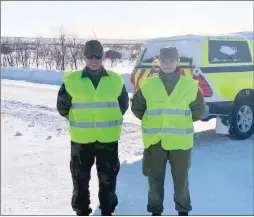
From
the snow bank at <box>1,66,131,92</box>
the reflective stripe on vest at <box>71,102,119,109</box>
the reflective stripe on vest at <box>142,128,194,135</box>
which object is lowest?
the snow bank at <box>1,66,131,92</box>

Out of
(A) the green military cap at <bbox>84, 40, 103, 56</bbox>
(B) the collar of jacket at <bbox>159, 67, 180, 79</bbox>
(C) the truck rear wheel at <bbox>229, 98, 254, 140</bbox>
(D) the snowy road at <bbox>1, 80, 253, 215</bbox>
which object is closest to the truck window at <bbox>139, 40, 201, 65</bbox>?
(C) the truck rear wheel at <bbox>229, 98, 254, 140</bbox>

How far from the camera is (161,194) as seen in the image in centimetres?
410

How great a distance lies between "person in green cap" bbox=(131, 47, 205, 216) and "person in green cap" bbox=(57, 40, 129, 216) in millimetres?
283

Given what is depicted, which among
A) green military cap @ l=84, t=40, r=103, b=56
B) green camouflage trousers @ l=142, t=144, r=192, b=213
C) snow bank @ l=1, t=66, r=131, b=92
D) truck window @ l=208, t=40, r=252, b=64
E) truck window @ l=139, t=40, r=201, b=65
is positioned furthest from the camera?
snow bank @ l=1, t=66, r=131, b=92

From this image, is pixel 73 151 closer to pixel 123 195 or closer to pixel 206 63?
pixel 123 195

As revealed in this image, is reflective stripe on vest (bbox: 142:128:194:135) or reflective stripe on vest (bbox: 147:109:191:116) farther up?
reflective stripe on vest (bbox: 147:109:191:116)

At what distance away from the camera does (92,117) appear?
13.0 ft

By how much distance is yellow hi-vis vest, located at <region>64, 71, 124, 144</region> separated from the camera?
3910 mm

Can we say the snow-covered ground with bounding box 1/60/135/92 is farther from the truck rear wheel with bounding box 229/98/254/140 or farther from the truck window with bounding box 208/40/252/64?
the truck rear wheel with bounding box 229/98/254/140

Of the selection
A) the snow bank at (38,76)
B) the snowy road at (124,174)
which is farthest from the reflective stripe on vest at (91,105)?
the snow bank at (38,76)

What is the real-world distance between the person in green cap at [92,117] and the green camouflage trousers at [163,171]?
1.16 ft

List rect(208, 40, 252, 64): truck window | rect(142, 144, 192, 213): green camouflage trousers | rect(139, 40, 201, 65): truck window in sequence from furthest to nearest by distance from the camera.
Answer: rect(208, 40, 252, 64): truck window → rect(139, 40, 201, 65): truck window → rect(142, 144, 192, 213): green camouflage trousers

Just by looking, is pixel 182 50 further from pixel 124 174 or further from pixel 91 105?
pixel 91 105

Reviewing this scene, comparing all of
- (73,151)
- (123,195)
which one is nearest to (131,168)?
(123,195)
